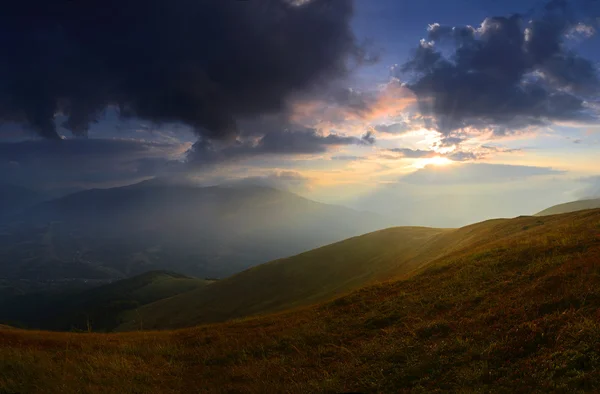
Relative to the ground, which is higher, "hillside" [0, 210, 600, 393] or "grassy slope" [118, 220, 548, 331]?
"hillside" [0, 210, 600, 393]

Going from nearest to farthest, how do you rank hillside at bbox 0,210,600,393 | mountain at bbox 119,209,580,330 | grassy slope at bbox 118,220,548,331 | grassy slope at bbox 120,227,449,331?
1. hillside at bbox 0,210,600,393
2. mountain at bbox 119,209,580,330
3. grassy slope at bbox 118,220,548,331
4. grassy slope at bbox 120,227,449,331

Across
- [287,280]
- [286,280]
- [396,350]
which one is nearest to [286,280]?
[286,280]

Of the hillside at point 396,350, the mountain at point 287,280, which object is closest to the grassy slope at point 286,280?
the mountain at point 287,280

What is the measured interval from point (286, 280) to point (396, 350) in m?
80.5

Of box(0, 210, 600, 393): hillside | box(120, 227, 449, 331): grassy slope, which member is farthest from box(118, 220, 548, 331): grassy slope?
box(0, 210, 600, 393): hillside

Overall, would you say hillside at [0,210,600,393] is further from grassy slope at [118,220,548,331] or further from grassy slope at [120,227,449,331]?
grassy slope at [120,227,449,331]

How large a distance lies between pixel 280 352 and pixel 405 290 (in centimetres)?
1103

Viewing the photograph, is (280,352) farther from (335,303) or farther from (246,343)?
(335,303)

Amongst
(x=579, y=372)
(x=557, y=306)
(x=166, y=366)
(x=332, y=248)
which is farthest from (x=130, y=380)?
(x=332, y=248)

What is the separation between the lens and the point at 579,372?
8117 mm

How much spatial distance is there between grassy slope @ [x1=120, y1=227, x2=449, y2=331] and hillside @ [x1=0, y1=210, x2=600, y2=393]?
53396 millimetres

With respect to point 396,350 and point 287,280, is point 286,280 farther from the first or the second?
point 396,350

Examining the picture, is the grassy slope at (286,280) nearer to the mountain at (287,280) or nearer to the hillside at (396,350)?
the mountain at (287,280)

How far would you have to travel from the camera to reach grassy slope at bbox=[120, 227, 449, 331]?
76.9m
